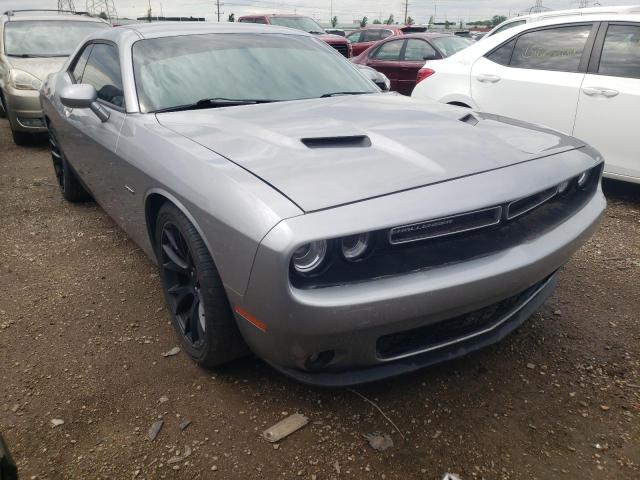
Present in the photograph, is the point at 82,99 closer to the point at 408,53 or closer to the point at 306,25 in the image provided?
the point at 408,53

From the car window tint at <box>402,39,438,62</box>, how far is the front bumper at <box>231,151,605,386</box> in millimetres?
7060

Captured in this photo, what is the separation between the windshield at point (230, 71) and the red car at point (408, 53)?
564cm

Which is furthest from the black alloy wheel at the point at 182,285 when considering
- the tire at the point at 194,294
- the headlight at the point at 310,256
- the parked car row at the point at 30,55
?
the parked car row at the point at 30,55

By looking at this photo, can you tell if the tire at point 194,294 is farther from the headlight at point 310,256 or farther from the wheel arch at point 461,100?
the wheel arch at point 461,100

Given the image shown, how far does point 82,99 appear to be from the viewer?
2.82m

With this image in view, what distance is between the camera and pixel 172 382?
7.48 feet

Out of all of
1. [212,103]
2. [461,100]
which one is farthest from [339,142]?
[461,100]

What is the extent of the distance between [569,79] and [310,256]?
3.82 metres

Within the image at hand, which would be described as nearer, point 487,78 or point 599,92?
point 599,92

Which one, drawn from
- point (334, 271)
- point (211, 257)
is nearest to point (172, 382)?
point (211, 257)

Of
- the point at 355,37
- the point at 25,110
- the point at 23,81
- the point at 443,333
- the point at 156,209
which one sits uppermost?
the point at 355,37

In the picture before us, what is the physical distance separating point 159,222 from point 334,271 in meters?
1.02

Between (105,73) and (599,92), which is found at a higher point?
(105,73)

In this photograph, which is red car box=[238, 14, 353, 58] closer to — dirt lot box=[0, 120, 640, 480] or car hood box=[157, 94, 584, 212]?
car hood box=[157, 94, 584, 212]
